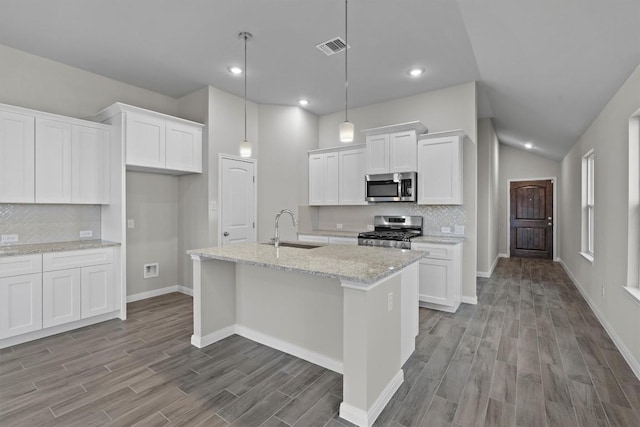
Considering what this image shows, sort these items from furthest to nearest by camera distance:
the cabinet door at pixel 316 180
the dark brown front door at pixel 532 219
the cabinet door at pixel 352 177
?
the dark brown front door at pixel 532 219 < the cabinet door at pixel 316 180 < the cabinet door at pixel 352 177

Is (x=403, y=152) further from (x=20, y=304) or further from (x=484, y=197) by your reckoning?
(x=20, y=304)

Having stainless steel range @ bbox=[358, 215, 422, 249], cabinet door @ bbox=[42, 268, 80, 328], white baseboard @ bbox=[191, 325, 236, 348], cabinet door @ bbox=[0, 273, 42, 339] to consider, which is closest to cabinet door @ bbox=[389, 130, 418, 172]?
stainless steel range @ bbox=[358, 215, 422, 249]

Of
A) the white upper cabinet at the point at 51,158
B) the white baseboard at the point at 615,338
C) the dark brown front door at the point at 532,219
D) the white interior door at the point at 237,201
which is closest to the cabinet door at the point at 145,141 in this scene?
the white upper cabinet at the point at 51,158

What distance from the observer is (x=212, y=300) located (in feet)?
10.0

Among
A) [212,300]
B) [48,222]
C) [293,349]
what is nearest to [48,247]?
[48,222]

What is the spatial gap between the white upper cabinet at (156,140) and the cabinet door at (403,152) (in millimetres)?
2775

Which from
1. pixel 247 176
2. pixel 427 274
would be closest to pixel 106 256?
pixel 247 176

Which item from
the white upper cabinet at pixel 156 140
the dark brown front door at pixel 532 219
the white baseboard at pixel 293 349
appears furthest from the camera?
the dark brown front door at pixel 532 219

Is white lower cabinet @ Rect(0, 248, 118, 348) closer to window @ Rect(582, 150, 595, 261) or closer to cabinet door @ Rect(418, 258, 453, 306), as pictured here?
cabinet door @ Rect(418, 258, 453, 306)

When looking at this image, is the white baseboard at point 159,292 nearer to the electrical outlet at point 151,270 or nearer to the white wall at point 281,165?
the electrical outlet at point 151,270

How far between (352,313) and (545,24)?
2.59 m

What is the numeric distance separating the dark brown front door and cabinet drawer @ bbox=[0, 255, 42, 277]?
9330 mm

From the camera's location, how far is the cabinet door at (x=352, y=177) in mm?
5066

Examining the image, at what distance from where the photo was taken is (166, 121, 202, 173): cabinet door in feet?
13.7
